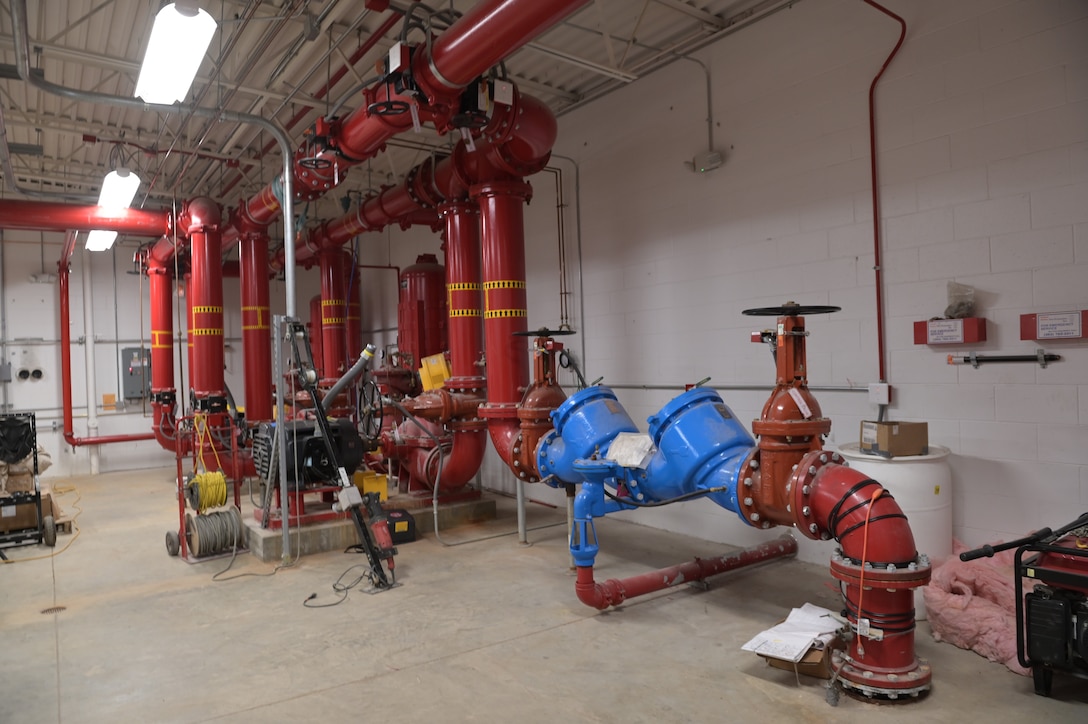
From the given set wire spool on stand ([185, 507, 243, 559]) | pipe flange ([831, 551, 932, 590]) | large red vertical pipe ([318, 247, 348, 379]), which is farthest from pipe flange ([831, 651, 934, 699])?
large red vertical pipe ([318, 247, 348, 379])

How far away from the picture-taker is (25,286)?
9656mm

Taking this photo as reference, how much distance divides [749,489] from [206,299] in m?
6.66

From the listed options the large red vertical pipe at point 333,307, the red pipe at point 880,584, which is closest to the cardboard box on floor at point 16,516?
the large red vertical pipe at point 333,307

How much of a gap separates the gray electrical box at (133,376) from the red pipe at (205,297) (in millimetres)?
3125

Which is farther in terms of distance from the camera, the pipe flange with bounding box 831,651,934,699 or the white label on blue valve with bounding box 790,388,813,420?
the white label on blue valve with bounding box 790,388,813,420

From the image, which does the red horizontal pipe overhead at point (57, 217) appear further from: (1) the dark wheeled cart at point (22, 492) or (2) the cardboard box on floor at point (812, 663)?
(2) the cardboard box on floor at point (812, 663)

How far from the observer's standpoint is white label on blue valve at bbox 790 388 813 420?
3.04 metres

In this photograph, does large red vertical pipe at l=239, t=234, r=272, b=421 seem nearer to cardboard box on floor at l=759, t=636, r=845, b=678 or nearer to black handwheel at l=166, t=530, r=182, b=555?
black handwheel at l=166, t=530, r=182, b=555

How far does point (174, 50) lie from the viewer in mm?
3562

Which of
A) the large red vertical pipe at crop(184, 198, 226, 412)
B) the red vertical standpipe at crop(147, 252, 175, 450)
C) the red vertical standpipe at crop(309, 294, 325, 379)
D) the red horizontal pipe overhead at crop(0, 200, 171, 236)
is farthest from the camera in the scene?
the red vertical standpipe at crop(309, 294, 325, 379)

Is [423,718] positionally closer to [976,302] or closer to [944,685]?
[944,685]

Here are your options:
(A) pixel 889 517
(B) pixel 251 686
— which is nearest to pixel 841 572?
(A) pixel 889 517

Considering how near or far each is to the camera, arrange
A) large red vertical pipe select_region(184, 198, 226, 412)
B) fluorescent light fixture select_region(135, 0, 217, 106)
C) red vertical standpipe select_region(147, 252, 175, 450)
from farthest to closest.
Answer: red vertical standpipe select_region(147, 252, 175, 450)
large red vertical pipe select_region(184, 198, 226, 412)
fluorescent light fixture select_region(135, 0, 217, 106)

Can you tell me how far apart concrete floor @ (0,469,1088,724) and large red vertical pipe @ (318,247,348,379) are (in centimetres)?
433
